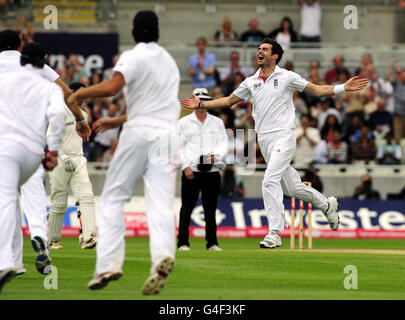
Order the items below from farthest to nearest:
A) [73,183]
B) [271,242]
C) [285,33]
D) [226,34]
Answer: [226,34], [285,33], [73,183], [271,242]

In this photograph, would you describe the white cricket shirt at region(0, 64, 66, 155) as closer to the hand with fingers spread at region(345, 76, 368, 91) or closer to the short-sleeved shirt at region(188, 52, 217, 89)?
the hand with fingers spread at region(345, 76, 368, 91)

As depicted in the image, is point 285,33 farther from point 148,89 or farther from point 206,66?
point 148,89

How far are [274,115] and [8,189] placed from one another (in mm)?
6015

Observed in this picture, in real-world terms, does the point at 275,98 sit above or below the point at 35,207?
above

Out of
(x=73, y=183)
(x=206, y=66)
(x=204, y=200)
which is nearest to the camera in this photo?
(x=73, y=183)

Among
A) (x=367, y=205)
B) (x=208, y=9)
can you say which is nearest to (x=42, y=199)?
(x=367, y=205)

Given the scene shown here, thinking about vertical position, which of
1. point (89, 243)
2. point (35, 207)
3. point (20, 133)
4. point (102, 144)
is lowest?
point (89, 243)

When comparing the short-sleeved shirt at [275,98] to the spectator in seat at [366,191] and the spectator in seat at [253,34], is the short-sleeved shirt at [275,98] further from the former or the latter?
the spectator in seat at [253,34]

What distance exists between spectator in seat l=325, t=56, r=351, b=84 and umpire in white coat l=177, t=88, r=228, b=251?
11041 millimetres

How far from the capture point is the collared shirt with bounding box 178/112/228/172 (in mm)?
17594

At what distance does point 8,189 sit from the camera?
10453 mm

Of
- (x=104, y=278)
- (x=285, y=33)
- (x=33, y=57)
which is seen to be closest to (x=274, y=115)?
(x=33, y=57)

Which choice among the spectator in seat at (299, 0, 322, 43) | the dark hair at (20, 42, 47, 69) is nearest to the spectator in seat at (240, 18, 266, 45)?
the spectator in seat at (299, 0, 322, 43)
